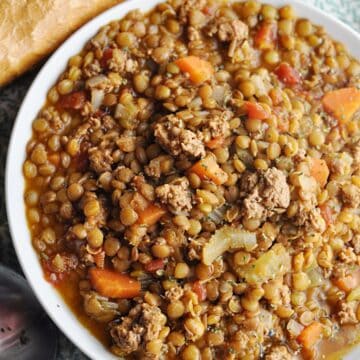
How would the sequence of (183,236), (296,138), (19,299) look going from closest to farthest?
(183,236)
(296,138)
(19,299)

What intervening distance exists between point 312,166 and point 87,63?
1.62m

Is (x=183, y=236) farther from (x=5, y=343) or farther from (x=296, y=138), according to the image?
(x=5, y=343)

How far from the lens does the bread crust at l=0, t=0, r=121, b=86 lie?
4.77 m

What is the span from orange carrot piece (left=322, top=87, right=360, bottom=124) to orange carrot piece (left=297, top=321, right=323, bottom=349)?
1377 millimetres

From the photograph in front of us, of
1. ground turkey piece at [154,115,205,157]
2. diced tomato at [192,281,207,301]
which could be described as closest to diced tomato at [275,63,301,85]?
ground turkey piece at [154,115,205,157]

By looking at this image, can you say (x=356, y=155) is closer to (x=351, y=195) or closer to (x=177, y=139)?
(x=351, y=195)

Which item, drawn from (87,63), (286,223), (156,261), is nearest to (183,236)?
(156,261)

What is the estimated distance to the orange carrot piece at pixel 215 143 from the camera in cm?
437

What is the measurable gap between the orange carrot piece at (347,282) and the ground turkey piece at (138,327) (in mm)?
1176

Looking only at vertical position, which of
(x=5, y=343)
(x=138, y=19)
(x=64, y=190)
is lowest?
(x=5, y=343)

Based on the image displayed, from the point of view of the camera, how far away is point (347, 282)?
4.59 metres

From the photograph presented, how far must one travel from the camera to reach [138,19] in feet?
15.8

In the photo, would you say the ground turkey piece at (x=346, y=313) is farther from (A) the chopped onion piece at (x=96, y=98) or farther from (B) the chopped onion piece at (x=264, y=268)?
(A) the chopped onion piece at (x=96, y=98)

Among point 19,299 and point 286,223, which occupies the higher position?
point 286,223
